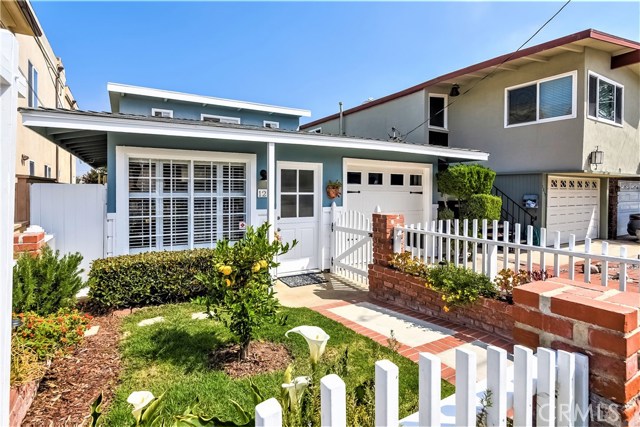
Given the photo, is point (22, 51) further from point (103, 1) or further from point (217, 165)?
point (217, 165)

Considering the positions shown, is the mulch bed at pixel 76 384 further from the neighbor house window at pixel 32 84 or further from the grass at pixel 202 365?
the neighbor house window at pixel 32 84

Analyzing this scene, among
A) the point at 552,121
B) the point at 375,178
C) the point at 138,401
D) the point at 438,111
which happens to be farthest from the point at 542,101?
the point at 138,401

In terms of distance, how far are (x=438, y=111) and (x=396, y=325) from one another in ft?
33.2

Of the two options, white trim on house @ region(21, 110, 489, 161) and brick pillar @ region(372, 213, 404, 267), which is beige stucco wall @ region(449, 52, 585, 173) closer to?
white trim on house @ region(21, 110, 489, 161)

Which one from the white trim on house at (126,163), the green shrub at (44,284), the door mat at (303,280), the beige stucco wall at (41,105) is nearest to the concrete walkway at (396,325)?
the door mat at (303,280)

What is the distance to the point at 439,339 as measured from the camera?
4164 millimetres

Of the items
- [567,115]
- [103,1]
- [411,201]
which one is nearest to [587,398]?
[411,201]

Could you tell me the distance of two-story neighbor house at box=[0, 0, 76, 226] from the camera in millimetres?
6589

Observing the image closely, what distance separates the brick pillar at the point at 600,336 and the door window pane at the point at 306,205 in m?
6.23

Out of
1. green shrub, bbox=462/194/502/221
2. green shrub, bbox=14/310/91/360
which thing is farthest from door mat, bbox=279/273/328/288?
green shrub, bbox=462/194/502/221

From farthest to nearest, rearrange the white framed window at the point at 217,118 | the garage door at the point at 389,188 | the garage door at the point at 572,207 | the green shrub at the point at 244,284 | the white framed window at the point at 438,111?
1. the white framed window at the point at 438,111
2. the white framed window at the point at 217,118
3. the garage door at the point at 572,207
4. the garage door at the point at 389,188
5. the green shrub at the point at 244,284

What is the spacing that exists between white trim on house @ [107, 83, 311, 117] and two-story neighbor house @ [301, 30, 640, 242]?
11.9 ft

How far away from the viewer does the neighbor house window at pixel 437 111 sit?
12477mm

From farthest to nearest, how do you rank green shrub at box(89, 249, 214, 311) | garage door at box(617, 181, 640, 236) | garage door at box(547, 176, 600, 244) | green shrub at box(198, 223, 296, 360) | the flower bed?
garage door at box(617, 181, 640, 236) < garage door at box(547, 176, 600, 244) < green shrub at box(89, 249, 214, 311) < the flower bed < green shrub at box(198, 223, 296, 360)
